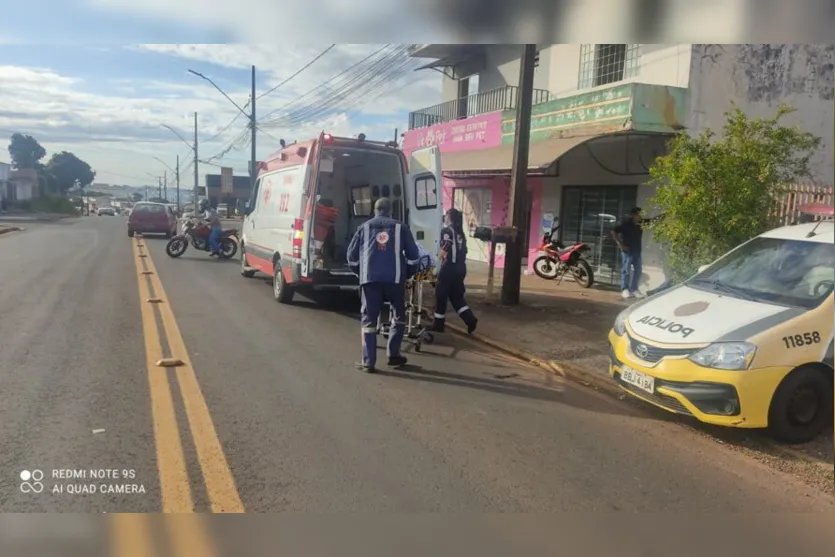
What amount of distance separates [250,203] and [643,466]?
10.7 m

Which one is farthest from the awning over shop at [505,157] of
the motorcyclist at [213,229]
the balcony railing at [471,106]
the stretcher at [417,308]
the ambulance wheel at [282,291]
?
the motorcyclist at [213,229]

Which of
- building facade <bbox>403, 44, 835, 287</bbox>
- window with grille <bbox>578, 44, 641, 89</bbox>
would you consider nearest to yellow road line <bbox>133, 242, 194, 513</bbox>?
building facade <bbox>403, 44, 835, 287</bbox>

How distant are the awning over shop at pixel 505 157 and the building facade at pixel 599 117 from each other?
4 cm

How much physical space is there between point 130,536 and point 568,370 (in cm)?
493

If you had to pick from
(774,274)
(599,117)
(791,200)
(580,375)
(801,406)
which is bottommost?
(580,375)

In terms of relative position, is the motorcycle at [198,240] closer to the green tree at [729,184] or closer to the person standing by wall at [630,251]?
the person standing by wall at [630,251]

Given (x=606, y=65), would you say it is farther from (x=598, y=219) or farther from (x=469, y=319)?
(x=469, y=319)

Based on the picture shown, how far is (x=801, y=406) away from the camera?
4.69m

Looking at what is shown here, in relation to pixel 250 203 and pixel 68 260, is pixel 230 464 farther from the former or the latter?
pixel 68 260

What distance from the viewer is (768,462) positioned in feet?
15.0

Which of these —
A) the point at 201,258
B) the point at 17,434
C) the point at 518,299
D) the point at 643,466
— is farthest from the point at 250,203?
the point at 643,466

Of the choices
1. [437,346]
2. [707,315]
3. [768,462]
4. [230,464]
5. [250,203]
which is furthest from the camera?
[250,203]

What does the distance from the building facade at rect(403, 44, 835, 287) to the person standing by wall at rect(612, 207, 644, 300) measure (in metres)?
0.41

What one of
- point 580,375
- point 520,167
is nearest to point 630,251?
point 520,167
